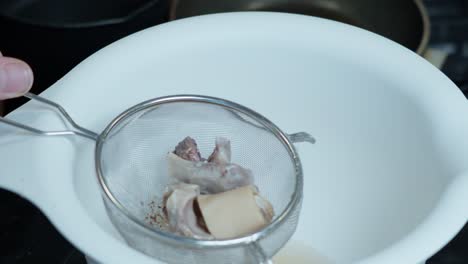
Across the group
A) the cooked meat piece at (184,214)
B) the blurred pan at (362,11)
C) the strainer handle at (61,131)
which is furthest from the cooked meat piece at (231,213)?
the blurred pan at (362,11)

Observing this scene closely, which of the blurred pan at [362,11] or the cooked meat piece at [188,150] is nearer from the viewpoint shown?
the cooked meat piece at [188,150]

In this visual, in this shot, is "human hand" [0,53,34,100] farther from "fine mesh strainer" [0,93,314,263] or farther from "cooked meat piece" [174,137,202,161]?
"cooked meat piece" [174,137,202,161]

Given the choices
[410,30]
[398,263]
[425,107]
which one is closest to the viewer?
[398,263]

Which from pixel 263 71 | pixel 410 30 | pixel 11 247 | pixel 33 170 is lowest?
pixel 11 247

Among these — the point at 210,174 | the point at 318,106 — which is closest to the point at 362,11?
the point at 318,106

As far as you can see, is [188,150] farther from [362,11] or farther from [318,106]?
[362,11]

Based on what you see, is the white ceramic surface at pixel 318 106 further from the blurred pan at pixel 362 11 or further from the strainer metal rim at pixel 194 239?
the blurred pan at pixel 362 11

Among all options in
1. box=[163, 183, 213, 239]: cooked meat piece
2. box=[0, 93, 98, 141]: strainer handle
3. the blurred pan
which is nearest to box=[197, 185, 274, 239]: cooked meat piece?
box=[163, 183, 213, 239]: cooked meat piece

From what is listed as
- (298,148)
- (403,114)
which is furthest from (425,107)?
(298,148)

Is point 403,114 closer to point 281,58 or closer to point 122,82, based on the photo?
point 281,58
